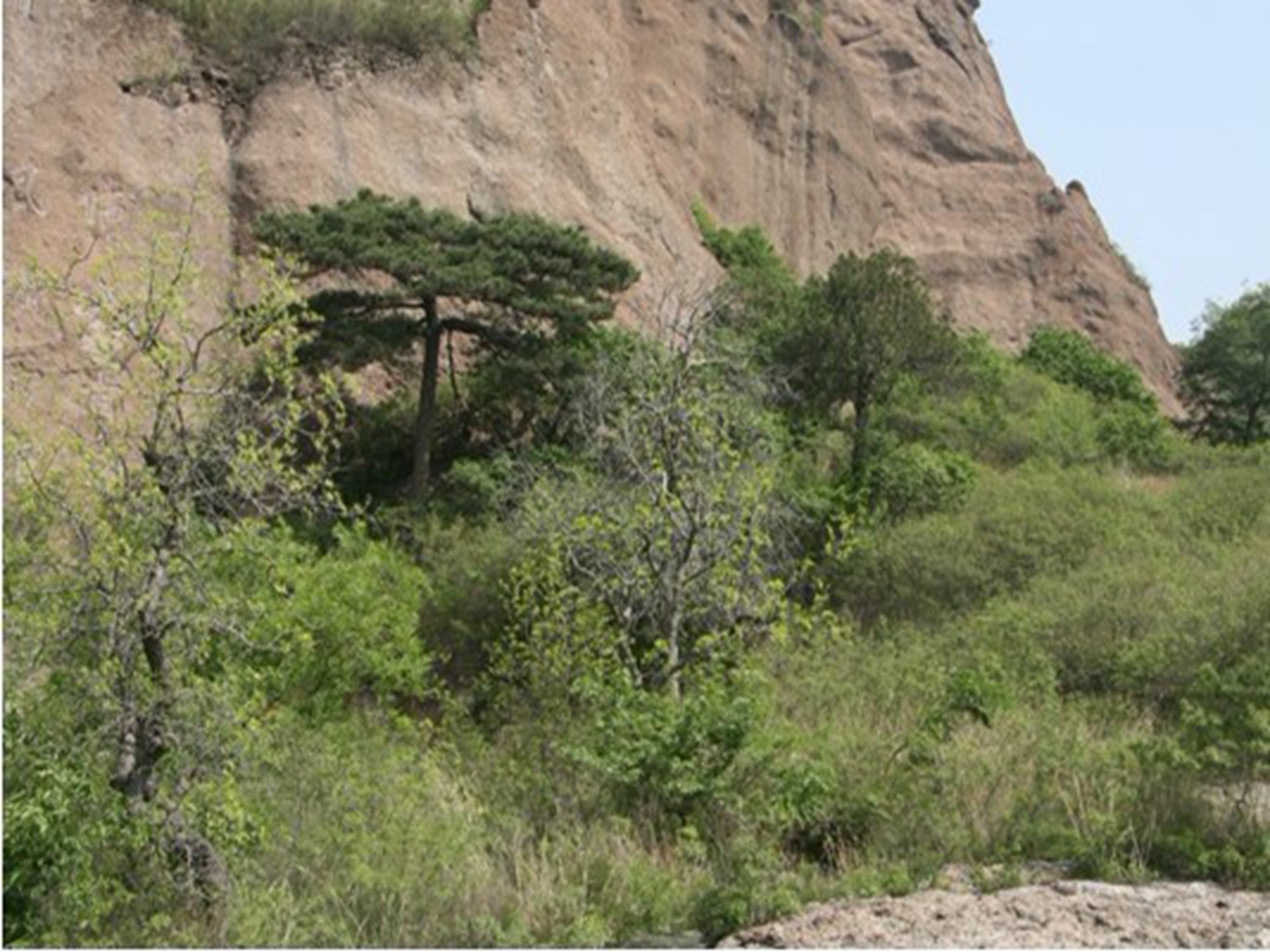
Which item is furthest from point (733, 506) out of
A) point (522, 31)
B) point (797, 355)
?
point (522, 31)

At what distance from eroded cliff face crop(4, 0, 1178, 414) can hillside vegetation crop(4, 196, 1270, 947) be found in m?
1.67

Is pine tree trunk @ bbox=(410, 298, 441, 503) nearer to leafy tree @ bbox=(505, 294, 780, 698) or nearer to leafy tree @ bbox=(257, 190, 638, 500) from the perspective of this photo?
leafy tree @ bbox=(257, 190, 638, 500)

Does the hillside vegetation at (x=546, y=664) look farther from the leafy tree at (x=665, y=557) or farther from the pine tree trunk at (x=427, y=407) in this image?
the pine tree trunk at (x=427, y=407)

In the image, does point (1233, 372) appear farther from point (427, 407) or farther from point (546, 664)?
point (546, 664)

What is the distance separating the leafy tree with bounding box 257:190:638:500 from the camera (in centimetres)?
2348

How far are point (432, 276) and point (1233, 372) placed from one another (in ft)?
73.4

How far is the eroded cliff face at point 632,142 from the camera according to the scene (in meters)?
27.9

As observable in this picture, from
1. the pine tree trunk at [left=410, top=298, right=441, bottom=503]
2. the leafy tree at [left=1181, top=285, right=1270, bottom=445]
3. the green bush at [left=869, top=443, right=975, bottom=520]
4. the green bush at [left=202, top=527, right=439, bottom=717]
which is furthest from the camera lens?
the leafy tree at [left=1181, top=285, right=1270, bottom=445]

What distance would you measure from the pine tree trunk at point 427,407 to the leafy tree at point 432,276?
15mm

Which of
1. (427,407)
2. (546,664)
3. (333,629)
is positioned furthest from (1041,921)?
(427,407)

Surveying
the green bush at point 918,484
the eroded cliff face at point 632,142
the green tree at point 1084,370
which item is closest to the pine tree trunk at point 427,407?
the eroded cliff face at point 632,142

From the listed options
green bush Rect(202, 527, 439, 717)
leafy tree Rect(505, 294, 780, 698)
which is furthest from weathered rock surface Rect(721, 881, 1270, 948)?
green bush Rect(202, 527, 439, 717)

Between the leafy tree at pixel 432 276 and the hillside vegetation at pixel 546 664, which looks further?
the leafy tree at pixel 432 276

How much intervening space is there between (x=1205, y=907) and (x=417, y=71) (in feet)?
85.9
